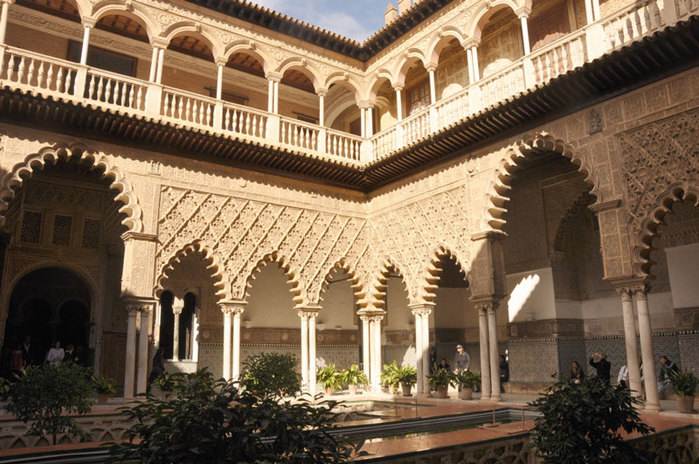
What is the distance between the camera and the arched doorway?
38.3ft

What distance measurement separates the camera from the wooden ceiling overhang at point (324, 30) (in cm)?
1182

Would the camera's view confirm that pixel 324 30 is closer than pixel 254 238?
No

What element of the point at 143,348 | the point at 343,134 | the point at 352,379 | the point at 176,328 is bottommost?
the point at 352,379

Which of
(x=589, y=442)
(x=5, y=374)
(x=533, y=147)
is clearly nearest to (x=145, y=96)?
(x=5, y=374)

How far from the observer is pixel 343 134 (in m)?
12.6

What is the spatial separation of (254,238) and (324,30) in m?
5.07

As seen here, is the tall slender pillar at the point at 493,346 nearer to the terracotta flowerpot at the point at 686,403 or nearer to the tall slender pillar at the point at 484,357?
the tall slender pillar at the point at 484,357

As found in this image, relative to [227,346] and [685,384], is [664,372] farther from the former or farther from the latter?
[227,346]

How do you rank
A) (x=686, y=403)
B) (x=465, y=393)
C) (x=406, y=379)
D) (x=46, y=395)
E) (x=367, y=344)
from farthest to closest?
(x=367, y=344)
(x=406, y=379)
(x=465, y=393)
(x=686, y=403)
(x=46, y=395)

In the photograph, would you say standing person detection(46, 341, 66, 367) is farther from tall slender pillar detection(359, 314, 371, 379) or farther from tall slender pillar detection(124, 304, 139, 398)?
tall slender pillar detection(359, 314, 371, 379)

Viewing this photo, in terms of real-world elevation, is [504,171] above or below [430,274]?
above

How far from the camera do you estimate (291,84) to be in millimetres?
14633

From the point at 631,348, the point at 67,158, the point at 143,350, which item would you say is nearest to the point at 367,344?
the point at 143,350

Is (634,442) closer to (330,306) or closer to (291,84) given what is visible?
(330,306)
